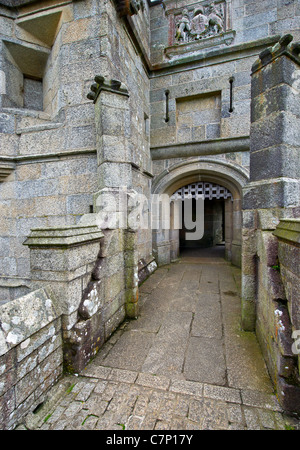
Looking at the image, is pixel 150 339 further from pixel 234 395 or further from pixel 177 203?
pixel 177 203

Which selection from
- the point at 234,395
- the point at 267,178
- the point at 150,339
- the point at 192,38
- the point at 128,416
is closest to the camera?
the point at 128,416

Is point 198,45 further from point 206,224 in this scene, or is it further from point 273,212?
point 206,224

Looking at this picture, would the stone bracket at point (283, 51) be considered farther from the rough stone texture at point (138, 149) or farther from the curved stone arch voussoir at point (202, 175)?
the curved stone arch voussoir at point (202, 175)

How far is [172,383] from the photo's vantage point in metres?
1.56

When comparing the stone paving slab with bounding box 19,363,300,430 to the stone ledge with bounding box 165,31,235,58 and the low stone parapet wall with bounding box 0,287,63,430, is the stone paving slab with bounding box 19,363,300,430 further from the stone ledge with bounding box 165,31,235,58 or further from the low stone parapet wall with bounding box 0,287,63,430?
the stone ledge with bounding box 165,31,235,58

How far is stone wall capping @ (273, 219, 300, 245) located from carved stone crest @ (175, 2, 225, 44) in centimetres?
496

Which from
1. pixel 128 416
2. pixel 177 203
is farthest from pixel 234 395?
pixel 177 203

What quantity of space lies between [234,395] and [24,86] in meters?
4.92

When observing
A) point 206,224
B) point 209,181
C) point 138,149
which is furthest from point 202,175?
point 206,224

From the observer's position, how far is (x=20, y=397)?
1259 mm

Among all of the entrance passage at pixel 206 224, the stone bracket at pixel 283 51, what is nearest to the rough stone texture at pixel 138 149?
the stone bracket at pixel 283 51

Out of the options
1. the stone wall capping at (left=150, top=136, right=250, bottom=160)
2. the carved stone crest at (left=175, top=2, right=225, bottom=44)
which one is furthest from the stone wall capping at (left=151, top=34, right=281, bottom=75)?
the stone wall capping at (left=150, top=136, right=250, bottom=160)
